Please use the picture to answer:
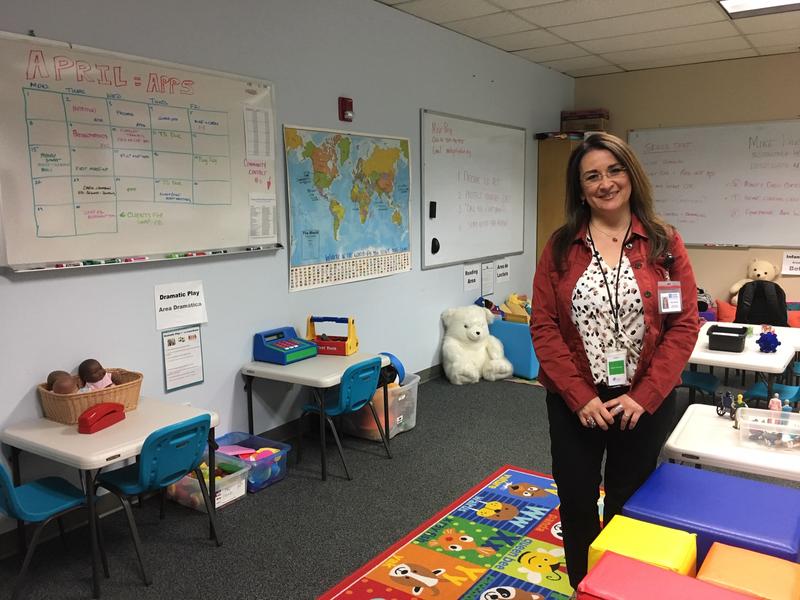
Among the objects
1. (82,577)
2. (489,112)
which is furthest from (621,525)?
(489,112)

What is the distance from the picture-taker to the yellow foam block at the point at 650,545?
1.31 m

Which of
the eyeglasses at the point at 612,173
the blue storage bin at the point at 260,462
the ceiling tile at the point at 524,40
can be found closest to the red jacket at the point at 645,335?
the eyeglasses at the point at 612,173

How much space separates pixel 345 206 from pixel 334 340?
89 centimetres

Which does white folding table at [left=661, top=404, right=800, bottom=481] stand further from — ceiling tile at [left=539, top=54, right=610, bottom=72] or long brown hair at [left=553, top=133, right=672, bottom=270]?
ceiling tile at [left=539, top=54, right=610, bottom=72]

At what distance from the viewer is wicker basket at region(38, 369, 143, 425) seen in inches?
100

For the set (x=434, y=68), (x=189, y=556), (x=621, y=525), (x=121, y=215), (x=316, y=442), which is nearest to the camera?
(x=621, y=525)

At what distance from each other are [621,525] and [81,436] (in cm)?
193

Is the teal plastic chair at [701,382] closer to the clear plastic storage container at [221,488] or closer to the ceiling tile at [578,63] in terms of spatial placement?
the clear plastic storage container at [221,488]

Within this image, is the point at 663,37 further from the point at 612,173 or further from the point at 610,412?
the point at 610,412

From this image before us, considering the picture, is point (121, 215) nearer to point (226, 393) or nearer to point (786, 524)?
point (226, 393)

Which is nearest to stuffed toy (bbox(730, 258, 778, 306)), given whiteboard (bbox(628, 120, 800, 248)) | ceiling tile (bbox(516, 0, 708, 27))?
whiteboard (bbox(628, 120, 800, 248))

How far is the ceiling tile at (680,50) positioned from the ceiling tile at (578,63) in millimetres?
106

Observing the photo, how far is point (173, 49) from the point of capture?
3.04 m

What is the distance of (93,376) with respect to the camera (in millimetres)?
2676
